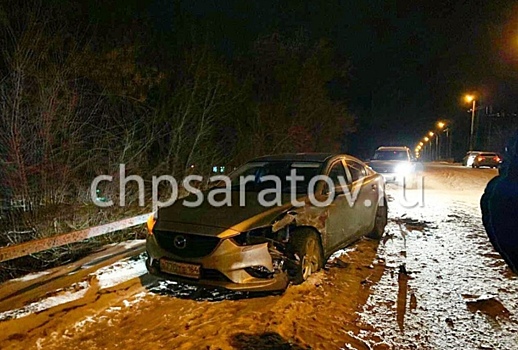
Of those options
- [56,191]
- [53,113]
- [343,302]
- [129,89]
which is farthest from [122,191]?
[343,302]

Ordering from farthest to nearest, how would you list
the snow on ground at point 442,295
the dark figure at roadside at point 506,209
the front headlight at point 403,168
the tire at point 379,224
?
the front headlight at point 403,168
the tire at point 379,224
the snow on ground at point 442,295
the dark figure at roadside at point 506,209

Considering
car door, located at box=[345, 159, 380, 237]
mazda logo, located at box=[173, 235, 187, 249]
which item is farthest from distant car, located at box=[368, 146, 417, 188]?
mazda logo, located at box=[173, 235, 187, 249]

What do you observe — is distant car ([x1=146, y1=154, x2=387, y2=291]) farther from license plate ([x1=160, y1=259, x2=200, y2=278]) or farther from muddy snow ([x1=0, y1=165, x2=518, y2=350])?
muddy snow ([x1=0, y1=165, x2=518, y2=350])

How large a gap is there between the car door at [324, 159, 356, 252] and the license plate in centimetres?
193

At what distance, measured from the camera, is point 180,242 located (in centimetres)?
456

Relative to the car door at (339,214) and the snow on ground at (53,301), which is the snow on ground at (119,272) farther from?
the car door at (339,214)

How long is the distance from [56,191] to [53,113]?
1.61 m

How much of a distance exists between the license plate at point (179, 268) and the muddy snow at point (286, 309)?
33 cm

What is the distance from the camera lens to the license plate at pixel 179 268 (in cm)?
436

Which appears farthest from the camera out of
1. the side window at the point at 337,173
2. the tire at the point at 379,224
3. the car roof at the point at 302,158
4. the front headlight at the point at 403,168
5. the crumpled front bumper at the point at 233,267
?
the front headlight at the point at 403,168

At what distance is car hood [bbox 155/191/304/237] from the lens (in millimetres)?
4477

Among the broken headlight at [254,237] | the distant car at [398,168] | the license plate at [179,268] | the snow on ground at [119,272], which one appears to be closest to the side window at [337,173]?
the broken headlight at [254,237]

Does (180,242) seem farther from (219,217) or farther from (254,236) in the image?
(254,236)

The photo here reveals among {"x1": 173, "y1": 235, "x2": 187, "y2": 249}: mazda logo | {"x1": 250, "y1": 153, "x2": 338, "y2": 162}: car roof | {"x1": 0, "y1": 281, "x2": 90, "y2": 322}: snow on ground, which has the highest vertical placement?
{"x1": 250, "y1": 153, "x2": 338, "y2": 162}: car roof
